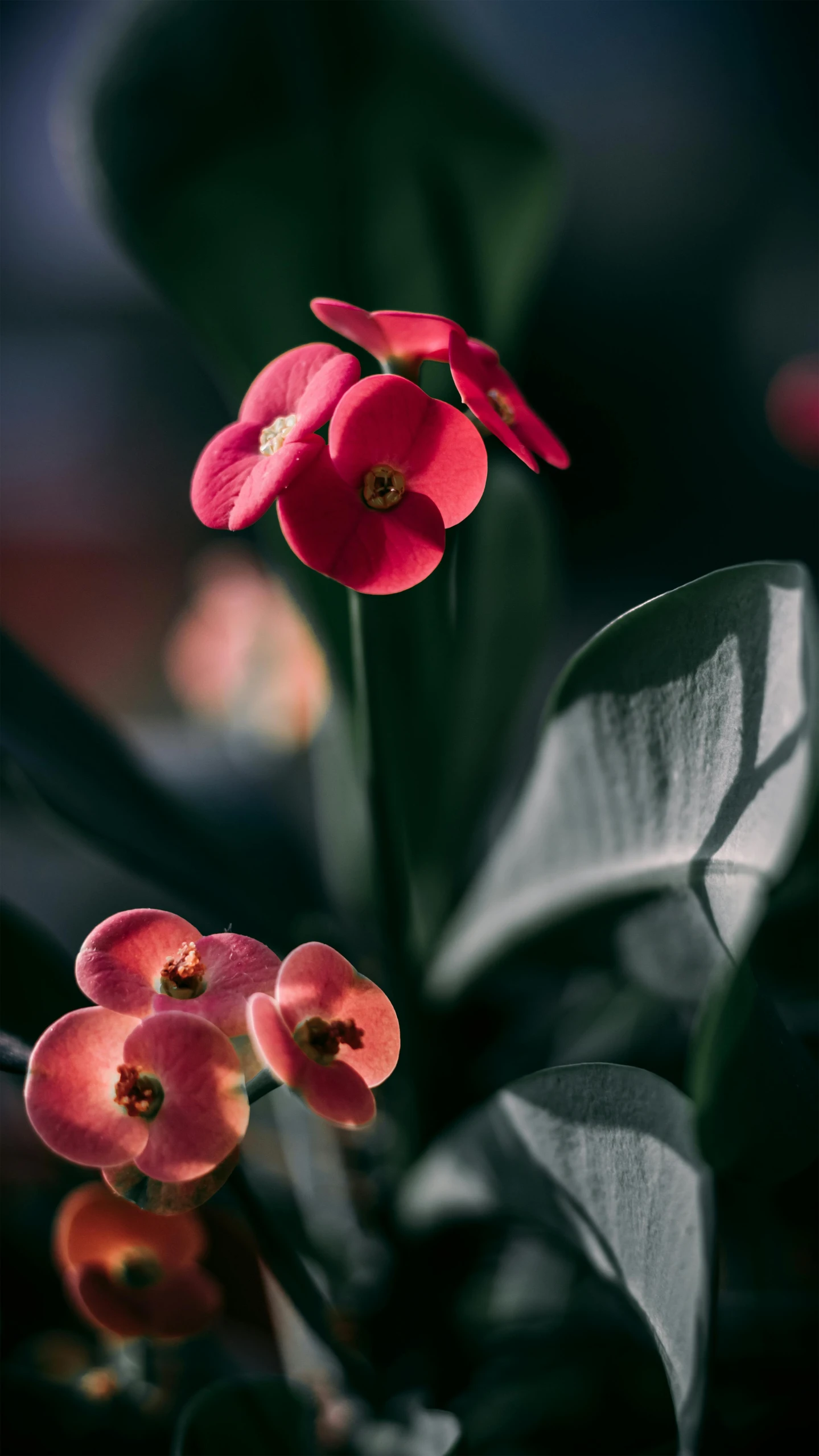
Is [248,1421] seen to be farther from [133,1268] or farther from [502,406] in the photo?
[502,406]

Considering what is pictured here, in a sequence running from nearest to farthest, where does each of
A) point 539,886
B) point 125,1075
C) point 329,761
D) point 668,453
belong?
1. point 125,1075
2. point 539,886
3. point 329,761
4. point 668,453

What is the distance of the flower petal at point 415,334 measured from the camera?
255 mm

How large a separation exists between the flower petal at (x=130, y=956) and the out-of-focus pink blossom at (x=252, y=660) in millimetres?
320

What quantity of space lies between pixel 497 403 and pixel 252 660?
359 millimetres

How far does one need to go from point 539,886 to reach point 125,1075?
18 centimetres

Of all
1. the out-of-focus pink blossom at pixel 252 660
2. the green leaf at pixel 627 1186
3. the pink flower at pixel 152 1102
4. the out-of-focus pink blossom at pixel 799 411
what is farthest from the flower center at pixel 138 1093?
the out-of-focus pink blossom at pixel 799 411

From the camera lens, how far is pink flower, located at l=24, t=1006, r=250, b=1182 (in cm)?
21

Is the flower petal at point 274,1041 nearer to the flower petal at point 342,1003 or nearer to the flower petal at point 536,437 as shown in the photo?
the flower petal at point 342,1003

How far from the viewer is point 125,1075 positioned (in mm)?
215

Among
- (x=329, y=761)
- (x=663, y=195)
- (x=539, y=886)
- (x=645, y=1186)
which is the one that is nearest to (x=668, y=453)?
(x=663, y=195)

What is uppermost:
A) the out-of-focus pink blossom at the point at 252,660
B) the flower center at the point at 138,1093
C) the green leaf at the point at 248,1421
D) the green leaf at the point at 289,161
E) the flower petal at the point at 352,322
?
the green leaf at the point at 289,161

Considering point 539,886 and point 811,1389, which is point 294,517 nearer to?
point 539,886

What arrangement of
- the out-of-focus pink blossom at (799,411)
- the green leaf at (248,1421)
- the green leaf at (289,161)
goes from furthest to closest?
the out-of-focus pink blossom at (799,411) → the green leaf at (289,161) → the green leaf at (248,1421)

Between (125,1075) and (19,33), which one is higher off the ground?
(19,33)
